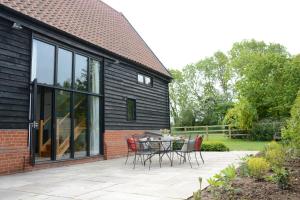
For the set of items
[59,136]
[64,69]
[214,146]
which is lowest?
[214,146]

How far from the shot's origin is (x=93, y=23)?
1248 centimetres

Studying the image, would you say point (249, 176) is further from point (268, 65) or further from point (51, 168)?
point (268, 65)

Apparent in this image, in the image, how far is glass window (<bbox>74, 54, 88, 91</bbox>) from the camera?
10.1 meters

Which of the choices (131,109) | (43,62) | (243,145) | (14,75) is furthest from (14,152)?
(243,145)

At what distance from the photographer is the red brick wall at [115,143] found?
11.2m

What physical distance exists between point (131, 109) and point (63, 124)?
14.3 feet

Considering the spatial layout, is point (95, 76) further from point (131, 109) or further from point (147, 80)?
point (147, 80)

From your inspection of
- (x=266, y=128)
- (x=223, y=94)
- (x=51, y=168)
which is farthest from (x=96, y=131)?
(x=223, y=94)

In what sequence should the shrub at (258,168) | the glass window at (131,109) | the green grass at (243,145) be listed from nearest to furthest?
1. the shrub at (258,168)
2. the glass window at (131,109)
3. the green grass at (243,145)

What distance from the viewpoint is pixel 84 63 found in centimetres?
1048

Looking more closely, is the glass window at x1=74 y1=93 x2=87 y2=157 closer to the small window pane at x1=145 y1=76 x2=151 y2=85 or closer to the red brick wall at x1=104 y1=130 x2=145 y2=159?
the red brick wall at x1=104 y1=130 x2=145 y2=159

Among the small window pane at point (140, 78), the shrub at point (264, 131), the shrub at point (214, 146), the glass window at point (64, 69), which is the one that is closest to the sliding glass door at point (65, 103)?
the glass window at point (64, 69)

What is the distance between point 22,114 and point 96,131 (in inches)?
130

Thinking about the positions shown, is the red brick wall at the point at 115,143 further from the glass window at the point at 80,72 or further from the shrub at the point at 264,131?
the shrub at the point at 264,131
